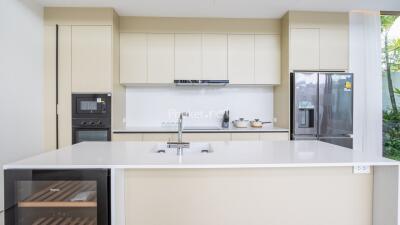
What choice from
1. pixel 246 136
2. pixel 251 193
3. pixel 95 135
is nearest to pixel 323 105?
pixel 246 136

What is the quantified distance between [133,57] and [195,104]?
1194 mm

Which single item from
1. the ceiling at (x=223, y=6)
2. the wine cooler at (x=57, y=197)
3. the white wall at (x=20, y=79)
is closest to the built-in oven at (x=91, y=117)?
the white wall at (x=20, y=79)

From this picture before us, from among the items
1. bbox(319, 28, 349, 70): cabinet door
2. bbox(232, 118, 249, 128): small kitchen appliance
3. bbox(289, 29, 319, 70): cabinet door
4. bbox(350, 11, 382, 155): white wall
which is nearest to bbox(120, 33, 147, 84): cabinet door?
bbox(232, 118, 249, 128): small kitchen appliance

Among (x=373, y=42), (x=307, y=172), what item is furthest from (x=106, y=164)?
(x=373, y=42)

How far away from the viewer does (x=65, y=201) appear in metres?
1.54

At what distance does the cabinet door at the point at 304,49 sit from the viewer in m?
3.58

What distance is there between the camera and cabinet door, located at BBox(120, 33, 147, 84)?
376 centimetres

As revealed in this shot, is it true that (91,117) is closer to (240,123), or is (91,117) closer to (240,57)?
(240,123)

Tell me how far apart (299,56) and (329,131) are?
3.59 ft

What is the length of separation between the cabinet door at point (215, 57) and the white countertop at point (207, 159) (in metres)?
1.97

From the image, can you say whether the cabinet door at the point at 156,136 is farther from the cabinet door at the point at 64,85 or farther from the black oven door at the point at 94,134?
the cabinet door at the point at 64,85

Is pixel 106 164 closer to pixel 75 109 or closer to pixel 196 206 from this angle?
pixel 196 206

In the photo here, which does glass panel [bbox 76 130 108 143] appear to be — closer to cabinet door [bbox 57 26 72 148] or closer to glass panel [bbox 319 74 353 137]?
cabinet door [bbox 57 26 72 148]

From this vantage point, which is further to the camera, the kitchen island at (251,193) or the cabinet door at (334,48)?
the cabinet door at (334,48)
